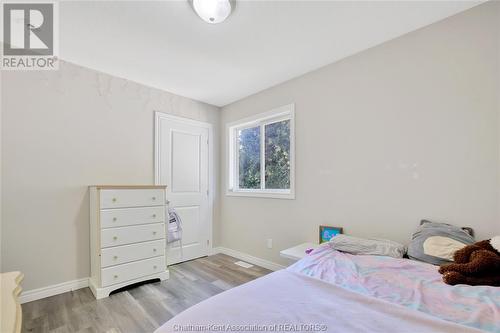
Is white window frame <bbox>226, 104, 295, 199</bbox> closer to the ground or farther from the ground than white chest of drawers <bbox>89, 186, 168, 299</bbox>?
farther from the ground

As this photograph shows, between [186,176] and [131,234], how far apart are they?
1.15 meters

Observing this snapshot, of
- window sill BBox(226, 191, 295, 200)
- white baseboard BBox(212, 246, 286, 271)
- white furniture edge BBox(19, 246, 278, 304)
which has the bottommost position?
white baseboard BBox(212, 246, 286, 271)

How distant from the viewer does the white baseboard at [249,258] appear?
2.98 meters

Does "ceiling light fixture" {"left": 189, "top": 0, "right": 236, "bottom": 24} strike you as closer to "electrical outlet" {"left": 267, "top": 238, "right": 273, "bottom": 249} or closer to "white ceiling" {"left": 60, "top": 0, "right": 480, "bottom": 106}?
"white ceiling" {"left": 60, "top": 0, "right": 480, "bottom": 106}

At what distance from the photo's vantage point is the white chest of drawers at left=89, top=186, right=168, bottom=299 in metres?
2.31

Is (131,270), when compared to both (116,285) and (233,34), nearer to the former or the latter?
(116,285)

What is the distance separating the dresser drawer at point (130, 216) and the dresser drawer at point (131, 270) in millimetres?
427

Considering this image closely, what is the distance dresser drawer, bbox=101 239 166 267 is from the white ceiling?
76.1 inches

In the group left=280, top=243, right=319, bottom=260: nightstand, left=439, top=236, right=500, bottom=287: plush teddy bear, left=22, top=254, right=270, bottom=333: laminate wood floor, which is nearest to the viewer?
left=439, top=236, right=500, bottom=287: plush teddy bear

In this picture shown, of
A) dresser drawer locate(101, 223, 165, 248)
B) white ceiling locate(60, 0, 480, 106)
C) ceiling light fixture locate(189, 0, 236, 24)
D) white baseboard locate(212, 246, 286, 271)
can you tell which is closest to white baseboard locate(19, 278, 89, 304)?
dresser drawer locate(101, 223, 165, 248)

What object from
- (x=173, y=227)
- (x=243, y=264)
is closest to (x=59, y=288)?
(x=173, y=227)

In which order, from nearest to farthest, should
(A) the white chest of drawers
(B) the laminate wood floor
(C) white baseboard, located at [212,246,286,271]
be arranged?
1. (B) the laminate wood floor
2. (A) the white chest of drawers
3. (C) white baseboard, located at [212,246,286,271]

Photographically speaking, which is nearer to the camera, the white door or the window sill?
the window sill

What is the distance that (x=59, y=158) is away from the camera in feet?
7.87
